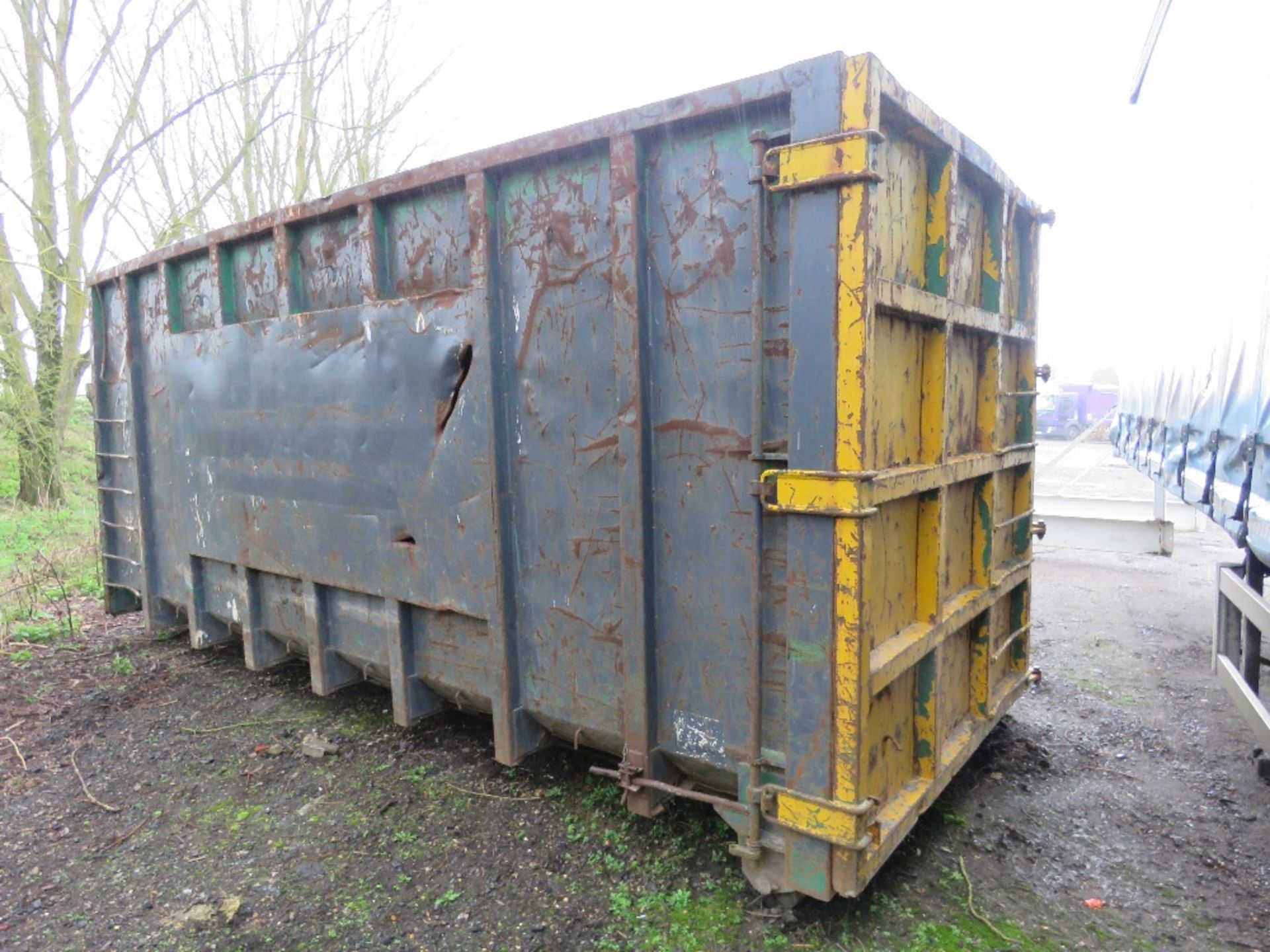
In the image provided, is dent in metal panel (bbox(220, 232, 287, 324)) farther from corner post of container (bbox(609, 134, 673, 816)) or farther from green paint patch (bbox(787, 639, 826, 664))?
green paint patch (bbox(787, 639, 826, 664))

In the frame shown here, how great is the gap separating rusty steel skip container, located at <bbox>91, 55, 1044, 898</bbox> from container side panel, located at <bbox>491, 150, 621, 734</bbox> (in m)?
0.01

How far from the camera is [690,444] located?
2445mm

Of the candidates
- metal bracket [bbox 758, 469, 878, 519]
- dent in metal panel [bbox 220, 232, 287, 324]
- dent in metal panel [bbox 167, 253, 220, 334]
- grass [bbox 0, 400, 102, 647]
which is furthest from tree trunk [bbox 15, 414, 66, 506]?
metal bracket [bbox 758, 469, 878, 519]

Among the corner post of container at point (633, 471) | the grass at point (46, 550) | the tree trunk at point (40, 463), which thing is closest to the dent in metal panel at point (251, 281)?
the corner post of container at point (633, 471)

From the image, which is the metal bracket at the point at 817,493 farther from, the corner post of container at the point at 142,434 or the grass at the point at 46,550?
the grass at the point at 46,550

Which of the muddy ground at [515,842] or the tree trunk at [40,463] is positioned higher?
the tree trunk at [40,463]

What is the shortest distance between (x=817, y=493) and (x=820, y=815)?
956mm

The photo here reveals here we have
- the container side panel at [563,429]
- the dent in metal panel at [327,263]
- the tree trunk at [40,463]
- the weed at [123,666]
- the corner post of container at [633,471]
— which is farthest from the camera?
the tree trunk at [40,463]

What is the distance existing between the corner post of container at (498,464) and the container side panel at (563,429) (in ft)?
0.09

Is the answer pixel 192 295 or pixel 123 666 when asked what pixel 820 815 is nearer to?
A: pixel 192 295

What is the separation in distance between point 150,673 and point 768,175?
16.5 feet

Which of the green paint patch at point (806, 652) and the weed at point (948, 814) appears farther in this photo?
the weed at point (948, 814)

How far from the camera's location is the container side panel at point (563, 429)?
2.62 m

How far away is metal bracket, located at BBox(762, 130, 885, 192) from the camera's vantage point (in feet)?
6.58
